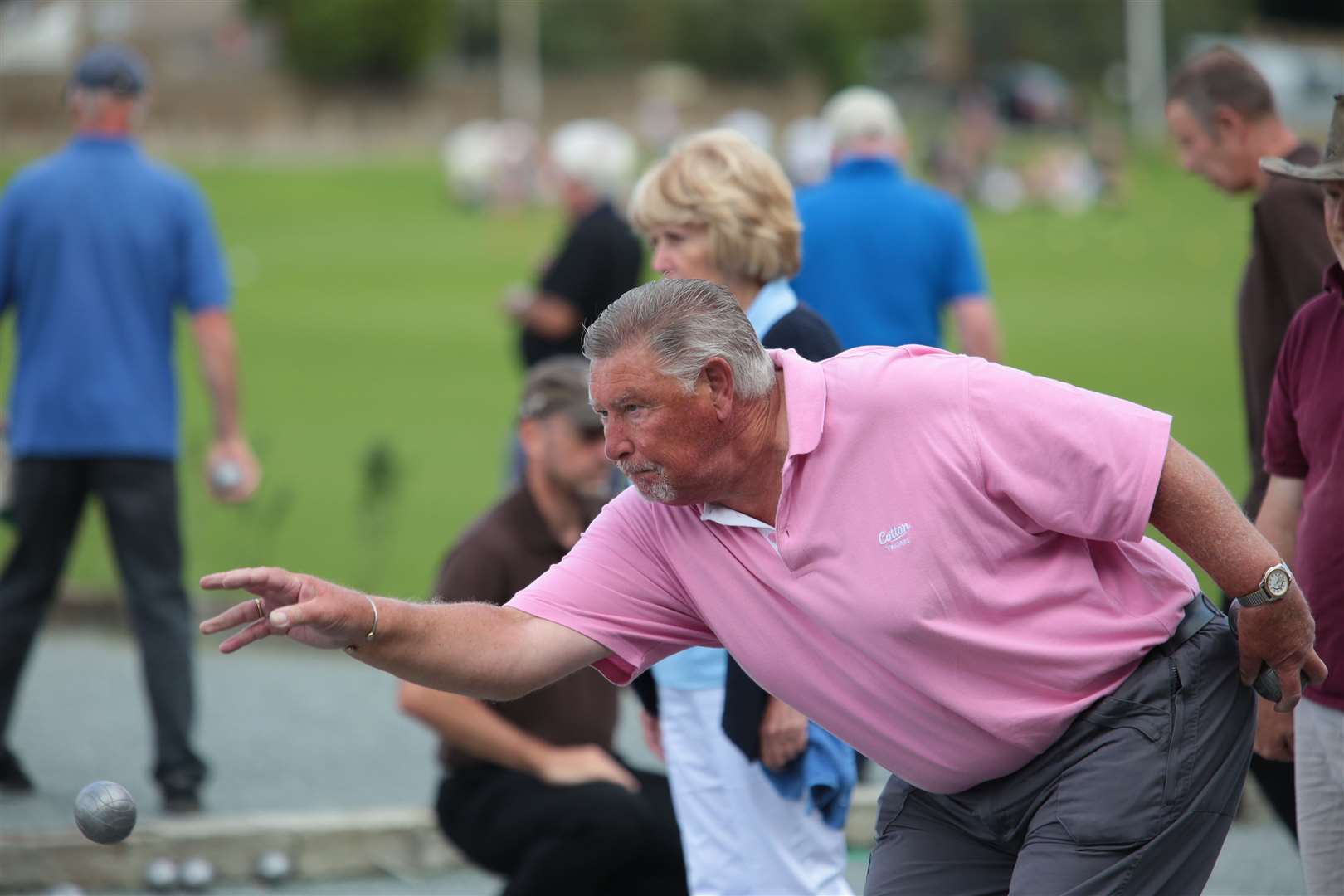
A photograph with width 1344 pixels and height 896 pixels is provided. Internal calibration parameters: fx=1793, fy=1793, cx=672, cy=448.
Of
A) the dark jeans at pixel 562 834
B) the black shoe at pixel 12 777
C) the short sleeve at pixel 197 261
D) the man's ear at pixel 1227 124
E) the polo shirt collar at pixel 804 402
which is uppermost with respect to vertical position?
the man's ear at pixel 1227 124

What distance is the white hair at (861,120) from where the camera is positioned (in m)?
7.36

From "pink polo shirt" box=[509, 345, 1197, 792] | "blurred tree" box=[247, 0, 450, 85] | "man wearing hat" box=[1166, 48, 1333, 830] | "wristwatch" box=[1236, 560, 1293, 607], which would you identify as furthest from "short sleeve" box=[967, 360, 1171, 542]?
"blurred tree" box=[247, 0, 450, 85]

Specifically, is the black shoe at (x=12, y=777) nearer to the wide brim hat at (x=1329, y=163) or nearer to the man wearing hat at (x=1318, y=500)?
the man wearing hat at (x=1318, y=500)

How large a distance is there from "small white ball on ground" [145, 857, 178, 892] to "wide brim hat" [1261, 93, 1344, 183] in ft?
13.2

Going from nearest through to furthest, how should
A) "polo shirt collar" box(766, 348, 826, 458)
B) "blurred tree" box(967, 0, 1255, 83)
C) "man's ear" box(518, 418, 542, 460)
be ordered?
"polo shirt collar" box(766, 348, 826, 458) → "man's ear" box(518, 418, 542, 460) → "blurred tree" box(967, 0, 1255, 83)

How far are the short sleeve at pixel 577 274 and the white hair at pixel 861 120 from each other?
1.20 meters

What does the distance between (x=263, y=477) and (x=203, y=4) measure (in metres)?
64.2

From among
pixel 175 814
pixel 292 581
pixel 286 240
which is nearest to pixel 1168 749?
pixel 292 581

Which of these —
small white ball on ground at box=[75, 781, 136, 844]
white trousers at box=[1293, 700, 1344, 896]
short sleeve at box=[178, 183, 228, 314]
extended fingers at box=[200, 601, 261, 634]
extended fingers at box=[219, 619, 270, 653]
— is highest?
extended fingers at box=[200, 601, 261, 634]

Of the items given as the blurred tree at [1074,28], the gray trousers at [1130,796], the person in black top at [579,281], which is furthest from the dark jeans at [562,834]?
the blurred tree at [1074,28]

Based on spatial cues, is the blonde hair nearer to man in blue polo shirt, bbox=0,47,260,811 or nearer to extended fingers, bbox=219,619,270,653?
extended fingers, bbox=219,619,270,653

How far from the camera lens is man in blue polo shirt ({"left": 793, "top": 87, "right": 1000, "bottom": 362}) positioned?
274 inches

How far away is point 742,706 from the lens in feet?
13.3

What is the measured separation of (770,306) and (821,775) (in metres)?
1.09
